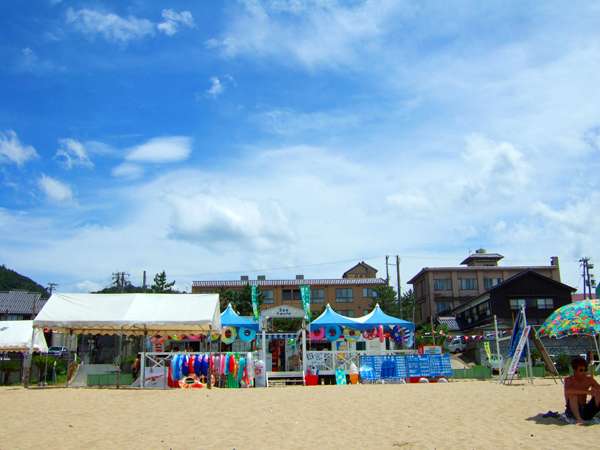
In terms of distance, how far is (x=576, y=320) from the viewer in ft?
59.5

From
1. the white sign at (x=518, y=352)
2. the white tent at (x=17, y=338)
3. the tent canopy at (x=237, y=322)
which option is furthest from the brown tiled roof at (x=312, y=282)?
the white sign at (x=518, y=352)

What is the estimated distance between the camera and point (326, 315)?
25.7 meters

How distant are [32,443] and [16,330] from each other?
2276 centimetres

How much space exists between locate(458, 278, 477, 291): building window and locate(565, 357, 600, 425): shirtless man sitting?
58.8 m

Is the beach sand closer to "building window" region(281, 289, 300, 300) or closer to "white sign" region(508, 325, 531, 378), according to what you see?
"white sign" region(508, 325, 531, 378)

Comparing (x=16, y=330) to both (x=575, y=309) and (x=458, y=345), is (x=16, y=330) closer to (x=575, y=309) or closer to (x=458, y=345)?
(x=575, y=309)

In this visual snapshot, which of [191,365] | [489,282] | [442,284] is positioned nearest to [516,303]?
[442,284]

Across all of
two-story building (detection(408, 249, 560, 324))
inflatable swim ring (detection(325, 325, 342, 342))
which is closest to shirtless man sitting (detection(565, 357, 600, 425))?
inflatable swim ring (detection(325, 325, 342, 342))

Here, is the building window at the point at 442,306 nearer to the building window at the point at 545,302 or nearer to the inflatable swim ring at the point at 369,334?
the building window at the point at 545,302

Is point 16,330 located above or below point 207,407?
above

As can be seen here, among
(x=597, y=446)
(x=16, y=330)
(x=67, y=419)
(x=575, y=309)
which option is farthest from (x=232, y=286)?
(x=597, y=446)

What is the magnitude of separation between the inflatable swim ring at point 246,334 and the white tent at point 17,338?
33.0 feet

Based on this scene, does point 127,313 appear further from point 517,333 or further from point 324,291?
point 324,291

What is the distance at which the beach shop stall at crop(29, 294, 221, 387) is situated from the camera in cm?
2066
